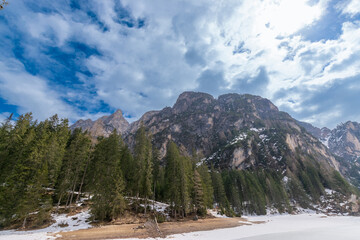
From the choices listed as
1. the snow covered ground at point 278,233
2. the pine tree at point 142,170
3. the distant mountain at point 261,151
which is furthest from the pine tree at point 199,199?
the distant mountain at point 261,151

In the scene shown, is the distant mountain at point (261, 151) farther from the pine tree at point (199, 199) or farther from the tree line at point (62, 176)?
the pine tree at point (199, 199)

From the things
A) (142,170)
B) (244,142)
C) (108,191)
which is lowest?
(108,191)

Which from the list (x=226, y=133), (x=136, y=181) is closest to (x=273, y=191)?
(x=136, y=181)

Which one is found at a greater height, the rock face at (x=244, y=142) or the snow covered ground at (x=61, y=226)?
the rock face at (x=244, y=142)

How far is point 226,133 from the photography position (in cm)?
17075

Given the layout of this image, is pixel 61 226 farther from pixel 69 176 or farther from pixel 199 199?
pixel 199 199

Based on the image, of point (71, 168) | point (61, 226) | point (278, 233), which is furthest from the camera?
point (71, 168)

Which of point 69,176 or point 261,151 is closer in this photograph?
point 69,176

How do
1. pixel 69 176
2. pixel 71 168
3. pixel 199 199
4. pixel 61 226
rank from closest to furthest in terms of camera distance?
1. pixel 61 226
2. pixel 69 176
3. pixel 71 168
4. pixel 199 199


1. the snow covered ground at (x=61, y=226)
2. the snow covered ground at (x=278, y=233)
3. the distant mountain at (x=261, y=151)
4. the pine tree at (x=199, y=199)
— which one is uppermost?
the distant mountain at (x=261, y=151)

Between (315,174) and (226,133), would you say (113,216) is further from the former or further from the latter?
(226,133)

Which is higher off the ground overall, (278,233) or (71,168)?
(71,168)

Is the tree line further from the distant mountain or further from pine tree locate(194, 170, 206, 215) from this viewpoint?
the distant mountain

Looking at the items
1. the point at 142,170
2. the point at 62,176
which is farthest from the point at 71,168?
the point at 142,170
